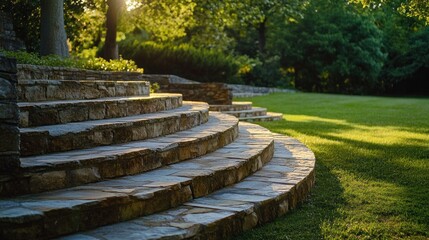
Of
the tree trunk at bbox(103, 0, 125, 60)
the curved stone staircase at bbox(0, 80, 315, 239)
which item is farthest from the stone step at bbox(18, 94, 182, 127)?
the tree trunk at bbox(103, 0, 125, 60)

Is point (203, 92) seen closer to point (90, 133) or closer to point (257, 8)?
point (257, 8)

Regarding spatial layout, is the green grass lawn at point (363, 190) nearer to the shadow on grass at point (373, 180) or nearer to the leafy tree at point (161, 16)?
the shadow on grass at point (373, 180)

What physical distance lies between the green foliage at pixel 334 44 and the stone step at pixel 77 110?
26.0 metres

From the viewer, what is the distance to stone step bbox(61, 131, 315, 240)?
9.70 feet

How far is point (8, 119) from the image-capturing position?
3098mm

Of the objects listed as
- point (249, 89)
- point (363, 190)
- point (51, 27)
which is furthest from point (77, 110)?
point (249, 89)

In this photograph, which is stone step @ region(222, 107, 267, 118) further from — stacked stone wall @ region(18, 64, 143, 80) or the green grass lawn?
stacked stone wall @ region(18, 64, 143, 80)

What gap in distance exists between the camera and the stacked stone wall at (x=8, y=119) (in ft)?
10.0

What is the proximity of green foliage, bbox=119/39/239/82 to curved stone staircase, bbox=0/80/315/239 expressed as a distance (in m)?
16.1

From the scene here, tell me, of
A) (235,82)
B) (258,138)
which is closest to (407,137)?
(258,138)

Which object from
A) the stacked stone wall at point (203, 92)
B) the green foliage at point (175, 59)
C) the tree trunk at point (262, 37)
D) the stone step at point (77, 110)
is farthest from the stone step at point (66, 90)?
the tree trunk at point (262, 37)

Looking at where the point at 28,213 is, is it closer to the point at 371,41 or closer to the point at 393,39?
the point at 371,41

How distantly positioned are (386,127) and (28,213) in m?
9.45

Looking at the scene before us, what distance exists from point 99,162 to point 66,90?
6.65ft
